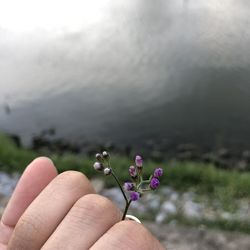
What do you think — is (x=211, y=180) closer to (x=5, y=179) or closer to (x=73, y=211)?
(x=5, y=179)

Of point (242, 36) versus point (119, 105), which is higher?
point (242, 36)

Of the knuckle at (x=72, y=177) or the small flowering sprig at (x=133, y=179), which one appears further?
the knuckle at (x=72, y=177)

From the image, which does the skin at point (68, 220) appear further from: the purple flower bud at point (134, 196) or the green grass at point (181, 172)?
the green grass at point (181, 172)

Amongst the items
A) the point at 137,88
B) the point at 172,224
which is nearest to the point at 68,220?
the point at 172,224

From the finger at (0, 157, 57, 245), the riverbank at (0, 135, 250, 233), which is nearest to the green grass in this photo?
the riverbank at (0, 135, 250, 233)

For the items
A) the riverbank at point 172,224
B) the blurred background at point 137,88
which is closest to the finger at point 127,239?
the riverbank at point 172,224

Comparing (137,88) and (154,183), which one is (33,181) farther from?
(137,88)

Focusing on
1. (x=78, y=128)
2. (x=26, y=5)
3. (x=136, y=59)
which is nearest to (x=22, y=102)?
(x=78, y=128)
